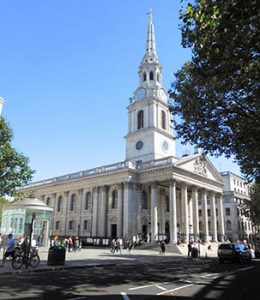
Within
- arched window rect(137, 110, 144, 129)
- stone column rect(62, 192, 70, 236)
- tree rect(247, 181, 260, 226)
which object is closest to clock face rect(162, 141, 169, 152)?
arched window rect(137, 110, 144, 129)

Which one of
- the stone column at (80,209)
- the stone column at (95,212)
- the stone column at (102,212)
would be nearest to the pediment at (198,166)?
the stone column at (102,212)

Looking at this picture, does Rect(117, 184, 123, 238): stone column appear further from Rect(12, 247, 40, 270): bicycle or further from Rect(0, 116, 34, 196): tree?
Rect(12, 247, 40, 270): bicycle

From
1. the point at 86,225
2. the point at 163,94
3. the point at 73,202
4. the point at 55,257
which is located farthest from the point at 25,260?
the point at 163,94

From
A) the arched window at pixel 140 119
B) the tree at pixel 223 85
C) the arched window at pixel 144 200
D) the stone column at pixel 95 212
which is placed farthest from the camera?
the arched window at pixel 140 119

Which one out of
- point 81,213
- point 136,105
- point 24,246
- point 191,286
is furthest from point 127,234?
point 191,286

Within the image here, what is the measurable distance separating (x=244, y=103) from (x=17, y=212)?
72.9ft

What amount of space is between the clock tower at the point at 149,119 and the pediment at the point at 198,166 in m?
6.07

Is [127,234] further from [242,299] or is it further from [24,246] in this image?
[242,299]

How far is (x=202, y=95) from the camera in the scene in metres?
19.1

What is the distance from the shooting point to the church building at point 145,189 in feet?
157

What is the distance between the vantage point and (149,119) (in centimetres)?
5775

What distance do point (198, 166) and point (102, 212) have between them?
58.0 feet

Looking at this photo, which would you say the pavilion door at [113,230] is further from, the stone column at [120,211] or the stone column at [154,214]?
the stone column at [154,214]

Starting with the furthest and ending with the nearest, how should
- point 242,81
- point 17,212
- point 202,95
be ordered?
point 17,212 → point 202,95 → point 242,81
